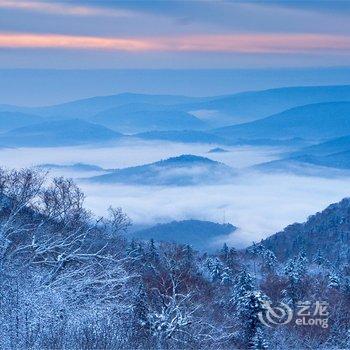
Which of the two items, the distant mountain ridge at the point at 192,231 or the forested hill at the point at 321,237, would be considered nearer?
the forested hill at the point at 321,237

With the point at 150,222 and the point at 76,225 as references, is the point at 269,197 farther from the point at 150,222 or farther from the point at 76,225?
the point at 76,225

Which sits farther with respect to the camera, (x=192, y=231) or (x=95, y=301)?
(x=192, y=231)

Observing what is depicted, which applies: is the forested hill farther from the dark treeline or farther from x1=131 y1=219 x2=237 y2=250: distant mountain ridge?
the dark treeline

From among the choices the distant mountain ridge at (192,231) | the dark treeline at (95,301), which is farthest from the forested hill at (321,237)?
the dark treeline at (95,301)

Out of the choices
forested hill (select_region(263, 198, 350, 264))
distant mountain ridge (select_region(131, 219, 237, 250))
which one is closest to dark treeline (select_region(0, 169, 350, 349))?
forested hill (select_region(263, 198, 350, 264))

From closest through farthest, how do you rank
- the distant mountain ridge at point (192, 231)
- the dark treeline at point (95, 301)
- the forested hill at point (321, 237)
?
the dark treeline at point (95, 301) < the forested hill at point (321, 237) < the distant mountain ridge at point (192, 231)

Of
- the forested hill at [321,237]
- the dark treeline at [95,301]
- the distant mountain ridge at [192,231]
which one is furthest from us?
the distant mountain ridge at [192,231]

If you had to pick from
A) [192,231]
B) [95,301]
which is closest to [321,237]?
[192,231]

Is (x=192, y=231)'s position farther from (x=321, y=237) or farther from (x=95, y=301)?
(x=95, y=301)

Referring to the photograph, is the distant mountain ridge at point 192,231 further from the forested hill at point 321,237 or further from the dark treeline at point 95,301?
the dark treeline at point 95,301
